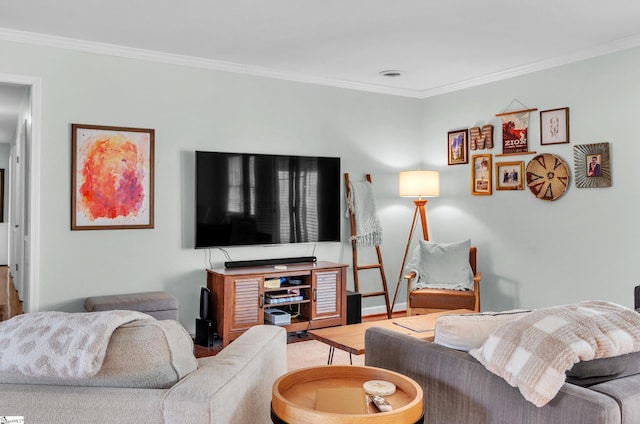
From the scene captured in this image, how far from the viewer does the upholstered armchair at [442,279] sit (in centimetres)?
502

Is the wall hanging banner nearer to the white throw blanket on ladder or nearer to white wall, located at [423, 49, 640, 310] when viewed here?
white wall, located at [423, 49, 640, 310]

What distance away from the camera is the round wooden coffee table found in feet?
4.97

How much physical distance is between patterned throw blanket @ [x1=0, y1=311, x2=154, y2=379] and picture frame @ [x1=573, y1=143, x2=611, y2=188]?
4252mm

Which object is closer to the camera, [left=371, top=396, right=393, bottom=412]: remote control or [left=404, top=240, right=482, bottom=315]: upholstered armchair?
[left=371, top=396, right=393, bottom=412]: remote control

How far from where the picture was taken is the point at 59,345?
52.9 inches

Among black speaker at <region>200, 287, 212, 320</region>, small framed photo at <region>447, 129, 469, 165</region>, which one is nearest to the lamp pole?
small framed photo at <region>447, 129, 469, 165</region>

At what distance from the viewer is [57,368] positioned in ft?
4.37

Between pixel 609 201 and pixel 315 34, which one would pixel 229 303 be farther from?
pixel 609 201

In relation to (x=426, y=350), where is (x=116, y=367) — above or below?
above

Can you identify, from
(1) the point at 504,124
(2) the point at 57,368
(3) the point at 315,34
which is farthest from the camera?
(1) the point at 504,124

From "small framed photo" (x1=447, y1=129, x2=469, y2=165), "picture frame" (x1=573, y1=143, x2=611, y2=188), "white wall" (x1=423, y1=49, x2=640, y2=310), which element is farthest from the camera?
"small framed photo" (x1=447, y1=129, x2=469, y2=165)

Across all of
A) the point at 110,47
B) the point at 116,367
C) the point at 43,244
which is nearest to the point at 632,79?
the point at 110,47

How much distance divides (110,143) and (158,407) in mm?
3638

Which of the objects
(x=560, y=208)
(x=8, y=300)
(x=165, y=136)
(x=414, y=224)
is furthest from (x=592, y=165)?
(x=8, y=300)
